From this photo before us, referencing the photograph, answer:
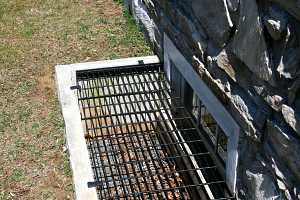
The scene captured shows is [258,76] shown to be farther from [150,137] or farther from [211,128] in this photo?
[150,137]

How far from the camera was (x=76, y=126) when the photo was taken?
11.6 feet

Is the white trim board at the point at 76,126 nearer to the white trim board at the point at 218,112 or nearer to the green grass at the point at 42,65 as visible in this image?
the green grass at the point at 42,65

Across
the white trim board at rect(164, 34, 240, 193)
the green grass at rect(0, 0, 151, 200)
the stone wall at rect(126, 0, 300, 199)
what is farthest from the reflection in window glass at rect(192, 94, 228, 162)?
the green grass at rect(0, 0, 151, 200)

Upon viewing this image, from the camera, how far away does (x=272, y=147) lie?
7.64 ft

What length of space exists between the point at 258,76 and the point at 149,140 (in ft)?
8.07

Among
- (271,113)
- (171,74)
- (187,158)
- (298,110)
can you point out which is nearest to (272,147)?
(271,113)

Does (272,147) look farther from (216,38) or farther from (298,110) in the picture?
(216,38)

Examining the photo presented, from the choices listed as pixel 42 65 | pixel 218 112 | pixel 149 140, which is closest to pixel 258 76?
pixel 218 112

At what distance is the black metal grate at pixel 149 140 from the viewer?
143 inches

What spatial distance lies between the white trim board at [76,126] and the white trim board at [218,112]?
32.2 inches

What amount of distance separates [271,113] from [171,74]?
1985 millimetres

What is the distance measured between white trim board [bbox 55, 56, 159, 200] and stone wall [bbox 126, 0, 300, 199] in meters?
0.93

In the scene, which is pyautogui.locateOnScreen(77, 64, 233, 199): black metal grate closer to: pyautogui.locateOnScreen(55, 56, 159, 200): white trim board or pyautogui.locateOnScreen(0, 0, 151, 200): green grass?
pyautogui.locateOnScreen(55, 56, 159, 200): white trim board

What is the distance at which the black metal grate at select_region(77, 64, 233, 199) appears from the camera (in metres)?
3.64
